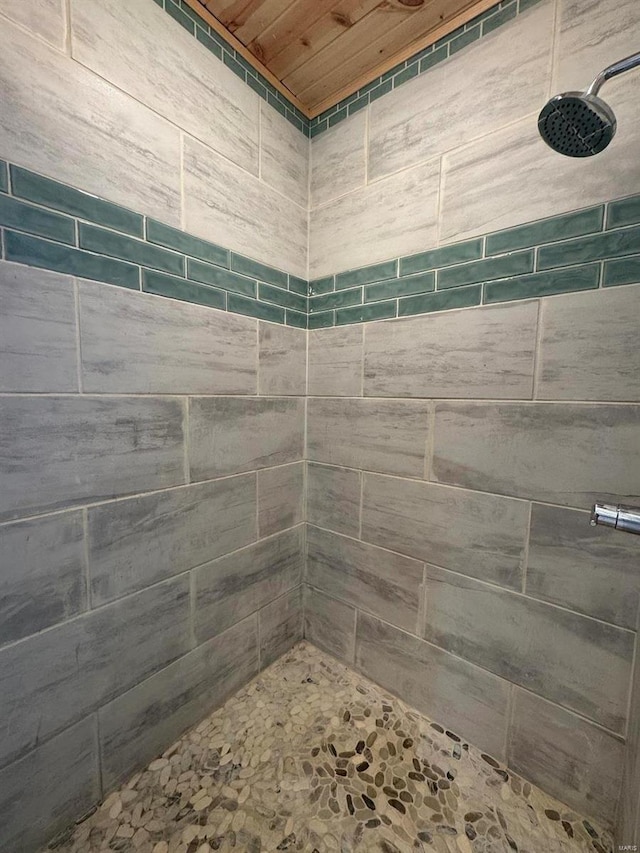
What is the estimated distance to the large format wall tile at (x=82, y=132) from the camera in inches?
24.5

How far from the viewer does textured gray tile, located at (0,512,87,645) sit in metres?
0.66

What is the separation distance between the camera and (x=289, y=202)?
1.15 metres

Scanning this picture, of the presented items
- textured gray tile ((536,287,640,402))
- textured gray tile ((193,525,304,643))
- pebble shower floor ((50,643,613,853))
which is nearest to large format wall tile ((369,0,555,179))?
textured gray tile ((536,287,640,402))

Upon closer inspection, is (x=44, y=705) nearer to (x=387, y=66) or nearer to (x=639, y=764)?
(x=639, y=764)

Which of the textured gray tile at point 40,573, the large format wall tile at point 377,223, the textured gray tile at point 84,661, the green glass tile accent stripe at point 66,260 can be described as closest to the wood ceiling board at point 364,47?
the large format wall tile at point 377,223

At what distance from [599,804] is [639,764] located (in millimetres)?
335

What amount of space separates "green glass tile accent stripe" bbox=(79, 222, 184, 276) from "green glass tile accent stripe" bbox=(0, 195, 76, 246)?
0.08 feet

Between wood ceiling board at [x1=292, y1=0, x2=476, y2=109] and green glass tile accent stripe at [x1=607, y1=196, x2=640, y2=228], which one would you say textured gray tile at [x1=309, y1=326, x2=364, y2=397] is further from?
wood ceiling board at [x1=292, y1=0, x2=476, y2=109]

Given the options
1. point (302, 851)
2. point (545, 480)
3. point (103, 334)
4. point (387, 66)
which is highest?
point (387, 66)

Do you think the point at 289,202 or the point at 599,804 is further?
the point at 289,202

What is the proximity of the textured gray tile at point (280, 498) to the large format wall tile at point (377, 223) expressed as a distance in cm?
72

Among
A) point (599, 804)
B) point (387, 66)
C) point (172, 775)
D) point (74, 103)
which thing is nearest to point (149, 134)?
point (74, 103)

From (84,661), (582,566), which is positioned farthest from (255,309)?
(582,566)

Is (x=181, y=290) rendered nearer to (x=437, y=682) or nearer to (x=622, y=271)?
(x=622, y=271)
